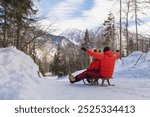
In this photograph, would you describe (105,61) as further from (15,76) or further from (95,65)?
(15,76)

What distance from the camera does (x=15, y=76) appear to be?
43.4 feet

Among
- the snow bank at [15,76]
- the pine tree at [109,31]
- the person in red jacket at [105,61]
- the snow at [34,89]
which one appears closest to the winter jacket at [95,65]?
the person in red jacket at [105,61]

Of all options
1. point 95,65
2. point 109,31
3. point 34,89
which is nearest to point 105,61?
point 95,65

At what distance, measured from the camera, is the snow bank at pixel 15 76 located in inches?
400

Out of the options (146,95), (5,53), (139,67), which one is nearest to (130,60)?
(139,67)

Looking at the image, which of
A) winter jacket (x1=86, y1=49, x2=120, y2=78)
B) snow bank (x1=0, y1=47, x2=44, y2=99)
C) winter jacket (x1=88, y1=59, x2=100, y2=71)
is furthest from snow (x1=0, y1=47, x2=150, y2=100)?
winter jacket (x1=88, y1=59, x2=100, y2=71)

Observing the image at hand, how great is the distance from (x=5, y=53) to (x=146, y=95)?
713cm

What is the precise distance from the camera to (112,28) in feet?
234

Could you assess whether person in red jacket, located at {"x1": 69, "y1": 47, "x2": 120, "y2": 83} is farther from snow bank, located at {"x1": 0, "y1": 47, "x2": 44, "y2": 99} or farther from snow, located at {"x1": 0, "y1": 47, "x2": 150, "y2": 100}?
snow bank, located at {"x1": 0, "y1": 47, "x2": 44, "y2": 99}

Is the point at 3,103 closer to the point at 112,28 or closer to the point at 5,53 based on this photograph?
the point at 5,53

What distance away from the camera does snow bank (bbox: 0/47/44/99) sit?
33.3ft

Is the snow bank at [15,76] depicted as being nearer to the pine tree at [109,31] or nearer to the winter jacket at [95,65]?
the winter jacket at [95,65]

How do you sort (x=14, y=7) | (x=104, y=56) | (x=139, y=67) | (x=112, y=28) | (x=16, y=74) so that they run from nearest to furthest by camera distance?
1. (x=16, y=74)
2. (x=104, y=56)
3. (x=14, y=7)
4. (x=139, y=67)
5. (x=112, y=28)

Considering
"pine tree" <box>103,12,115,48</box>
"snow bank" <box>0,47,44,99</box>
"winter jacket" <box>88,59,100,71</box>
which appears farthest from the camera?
"pine tree" <box>103,12,115,48</box>
